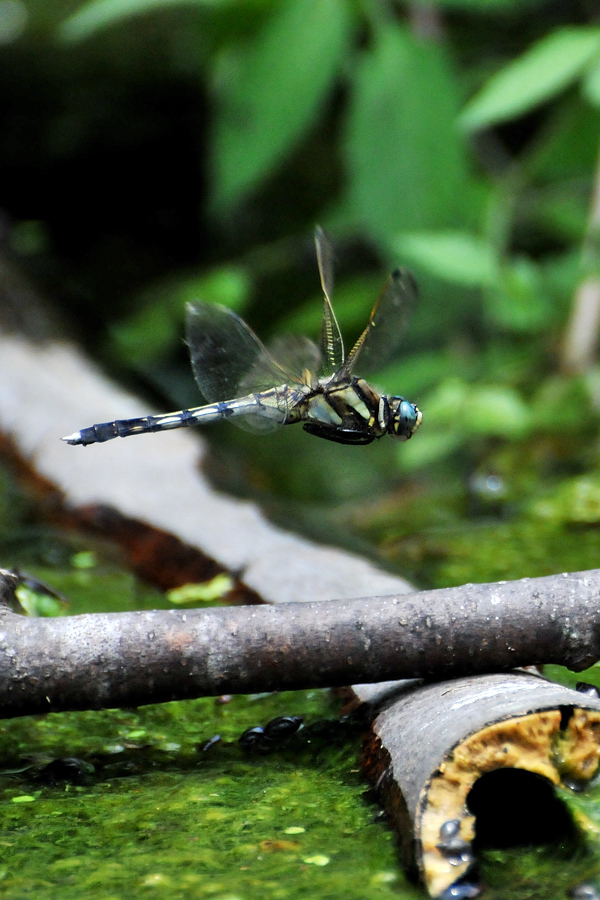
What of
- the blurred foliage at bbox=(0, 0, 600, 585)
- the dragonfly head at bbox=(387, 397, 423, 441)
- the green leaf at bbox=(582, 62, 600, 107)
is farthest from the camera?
the blurred foliage at bbox=(0, 0, 600, 585)

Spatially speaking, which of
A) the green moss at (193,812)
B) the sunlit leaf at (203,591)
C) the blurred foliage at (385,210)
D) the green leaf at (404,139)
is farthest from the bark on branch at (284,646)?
the green leaf at (404,139)

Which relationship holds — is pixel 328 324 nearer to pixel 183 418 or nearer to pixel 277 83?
pixel 183 418

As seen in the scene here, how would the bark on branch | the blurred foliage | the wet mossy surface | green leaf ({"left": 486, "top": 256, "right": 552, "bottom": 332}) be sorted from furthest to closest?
green leaf ({"left": 486, "top": 256, "right": 552, "bottom": 332}), the blurred foliage, the bark on branch, the wet mossy surface

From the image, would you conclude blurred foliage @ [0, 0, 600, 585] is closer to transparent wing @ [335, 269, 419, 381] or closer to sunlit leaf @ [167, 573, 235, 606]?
sunlit leaf @ [167, 573, 235, 606]

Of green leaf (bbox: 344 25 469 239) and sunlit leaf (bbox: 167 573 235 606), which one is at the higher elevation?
green leaf (bbox: 344 25 469 239)

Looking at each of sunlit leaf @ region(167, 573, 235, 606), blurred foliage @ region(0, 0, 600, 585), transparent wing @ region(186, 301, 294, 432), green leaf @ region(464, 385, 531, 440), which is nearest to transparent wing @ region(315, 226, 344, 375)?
transparent wing @ region(186, 301, 294, 432)

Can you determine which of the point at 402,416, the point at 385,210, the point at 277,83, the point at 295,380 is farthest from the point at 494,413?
the point at 277,83

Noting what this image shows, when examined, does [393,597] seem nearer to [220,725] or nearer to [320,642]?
[320,642]
